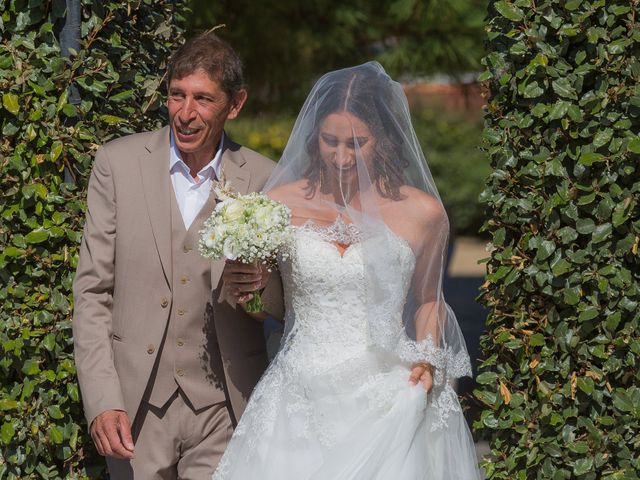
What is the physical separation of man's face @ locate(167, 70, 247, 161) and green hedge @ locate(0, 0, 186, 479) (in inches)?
20.8

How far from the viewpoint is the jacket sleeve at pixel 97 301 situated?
3.71 metres

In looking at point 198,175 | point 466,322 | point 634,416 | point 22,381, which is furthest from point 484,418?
point 466,322

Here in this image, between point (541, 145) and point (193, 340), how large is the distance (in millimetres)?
1437

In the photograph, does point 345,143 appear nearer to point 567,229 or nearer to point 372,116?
point 372,116

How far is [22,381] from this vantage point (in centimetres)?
429

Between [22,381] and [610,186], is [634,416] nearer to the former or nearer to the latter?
[610,186]

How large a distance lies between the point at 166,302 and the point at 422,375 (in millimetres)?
955

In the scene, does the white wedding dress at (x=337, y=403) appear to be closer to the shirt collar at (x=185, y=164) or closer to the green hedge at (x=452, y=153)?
the shirt collar at (x=185, y=164)

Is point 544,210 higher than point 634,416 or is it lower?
higher

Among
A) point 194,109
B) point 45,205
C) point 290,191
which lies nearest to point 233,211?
point 290,191

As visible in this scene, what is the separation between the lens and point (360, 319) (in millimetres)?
3707

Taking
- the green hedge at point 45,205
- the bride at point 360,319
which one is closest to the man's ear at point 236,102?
the bride at point 360,319

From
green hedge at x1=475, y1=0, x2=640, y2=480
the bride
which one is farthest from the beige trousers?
green hedge at x1=475, y1=0, x2=640, y2=480

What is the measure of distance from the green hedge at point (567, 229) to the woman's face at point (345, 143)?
0.45 m
